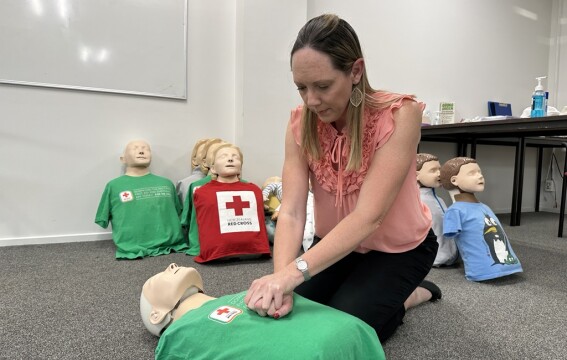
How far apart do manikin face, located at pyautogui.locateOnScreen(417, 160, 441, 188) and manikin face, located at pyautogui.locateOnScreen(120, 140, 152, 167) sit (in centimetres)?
156

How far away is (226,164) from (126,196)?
1.92 ft

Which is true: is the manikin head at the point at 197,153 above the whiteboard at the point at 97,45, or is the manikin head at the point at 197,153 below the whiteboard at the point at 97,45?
below

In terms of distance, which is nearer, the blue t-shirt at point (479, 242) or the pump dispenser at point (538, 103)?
the blue t-shirt at point (479, 242)

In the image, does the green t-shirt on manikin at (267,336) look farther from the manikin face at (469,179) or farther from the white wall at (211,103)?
the white wall at (211,103)

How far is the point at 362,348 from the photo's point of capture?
755mm

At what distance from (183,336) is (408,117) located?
0.71 metres

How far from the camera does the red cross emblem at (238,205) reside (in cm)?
206

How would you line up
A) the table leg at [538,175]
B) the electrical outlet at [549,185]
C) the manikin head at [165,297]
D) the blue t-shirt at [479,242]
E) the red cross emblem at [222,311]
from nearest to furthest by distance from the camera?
1. the red cross emblem at [222,311]
2. the manikin head at [165,297]
3. the blue t-shirt at [479,242]
4. the table leg at [538,175]
5. the electrical outlet at [549,185]

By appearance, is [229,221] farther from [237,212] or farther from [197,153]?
[197,153]

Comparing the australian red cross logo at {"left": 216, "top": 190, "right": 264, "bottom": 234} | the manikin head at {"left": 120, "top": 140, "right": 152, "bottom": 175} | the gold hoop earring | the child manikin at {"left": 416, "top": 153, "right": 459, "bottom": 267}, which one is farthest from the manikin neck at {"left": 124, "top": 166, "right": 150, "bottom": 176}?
the gold hoop earring

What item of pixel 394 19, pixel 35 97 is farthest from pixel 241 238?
pixel 394 19

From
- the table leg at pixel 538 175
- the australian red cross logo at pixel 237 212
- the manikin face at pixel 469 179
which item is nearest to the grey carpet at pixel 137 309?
the australian red cross logo at pixel 237 212

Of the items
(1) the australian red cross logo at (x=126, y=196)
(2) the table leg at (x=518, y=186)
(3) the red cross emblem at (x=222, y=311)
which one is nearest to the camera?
(3) the red cross emblem at (x=222, y=311)

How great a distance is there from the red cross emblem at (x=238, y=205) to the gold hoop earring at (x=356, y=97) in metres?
1.25
